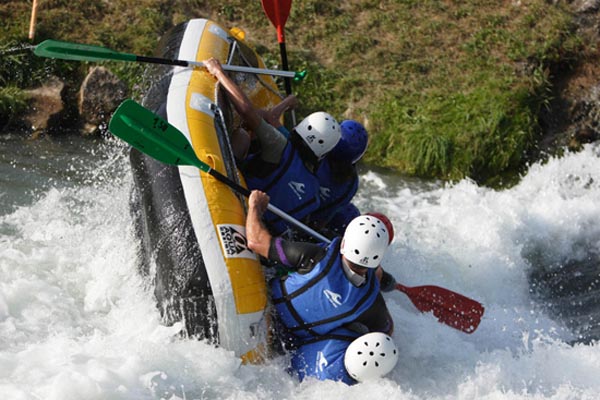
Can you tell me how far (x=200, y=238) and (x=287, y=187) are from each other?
109cm

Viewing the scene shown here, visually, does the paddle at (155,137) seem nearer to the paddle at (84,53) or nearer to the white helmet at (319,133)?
the white helmet at (319,133)

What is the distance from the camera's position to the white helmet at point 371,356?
5.53m

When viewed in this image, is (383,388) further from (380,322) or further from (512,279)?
(512,279)

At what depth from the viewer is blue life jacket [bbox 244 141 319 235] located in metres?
6.59

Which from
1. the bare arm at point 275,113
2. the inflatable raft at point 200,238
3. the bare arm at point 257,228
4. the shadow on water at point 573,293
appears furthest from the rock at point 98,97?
the shadow on water at point 573,293

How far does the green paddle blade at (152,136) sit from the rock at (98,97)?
3.84 m

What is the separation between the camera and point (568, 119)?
10430 millimetres

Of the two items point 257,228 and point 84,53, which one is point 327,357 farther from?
point 84,53

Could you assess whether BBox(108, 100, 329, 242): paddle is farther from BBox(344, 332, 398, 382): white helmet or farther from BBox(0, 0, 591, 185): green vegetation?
BBox(0, 0, 591, 185): green vegetation

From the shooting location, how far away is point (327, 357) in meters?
5.74

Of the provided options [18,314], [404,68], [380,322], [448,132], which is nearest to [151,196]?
[18,314]

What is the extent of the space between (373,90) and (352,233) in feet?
16.5

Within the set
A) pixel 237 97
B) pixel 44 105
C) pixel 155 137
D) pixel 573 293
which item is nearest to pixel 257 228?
pixel 155 137

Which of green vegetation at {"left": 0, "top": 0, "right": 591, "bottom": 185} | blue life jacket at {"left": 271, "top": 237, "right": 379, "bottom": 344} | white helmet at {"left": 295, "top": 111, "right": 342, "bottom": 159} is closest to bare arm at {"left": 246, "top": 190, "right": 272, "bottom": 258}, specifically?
blue life jacket at {"left": 271, "top": 237, "right": 379, "bottom": 344}
